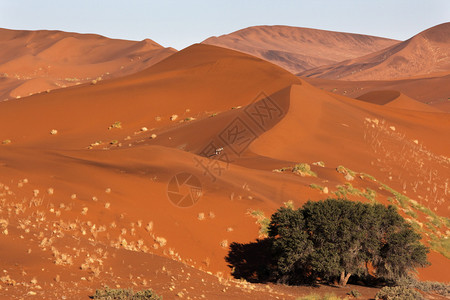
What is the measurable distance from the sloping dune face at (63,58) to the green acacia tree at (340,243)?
76110mm

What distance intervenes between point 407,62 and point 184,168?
13247cm

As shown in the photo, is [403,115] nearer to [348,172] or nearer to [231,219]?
[348,172]

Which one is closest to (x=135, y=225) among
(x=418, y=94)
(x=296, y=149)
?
(x=296, y=149)

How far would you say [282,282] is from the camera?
14383mm

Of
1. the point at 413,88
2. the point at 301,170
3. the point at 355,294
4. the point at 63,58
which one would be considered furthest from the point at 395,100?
the point at 63,58

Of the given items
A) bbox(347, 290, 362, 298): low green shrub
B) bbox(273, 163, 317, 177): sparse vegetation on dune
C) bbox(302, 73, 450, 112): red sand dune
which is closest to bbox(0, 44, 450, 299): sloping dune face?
bbox(273, 163, 317, 177): sparse vegetation on dune

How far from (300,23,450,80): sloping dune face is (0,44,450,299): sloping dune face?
88781 millimetres

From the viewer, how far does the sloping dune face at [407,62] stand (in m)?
136

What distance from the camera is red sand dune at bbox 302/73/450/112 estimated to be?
3339 inches

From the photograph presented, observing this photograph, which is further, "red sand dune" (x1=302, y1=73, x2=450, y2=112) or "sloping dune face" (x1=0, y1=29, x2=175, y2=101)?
"sloping dune face" (x1=0, y1=29, x2=175, y2=101)

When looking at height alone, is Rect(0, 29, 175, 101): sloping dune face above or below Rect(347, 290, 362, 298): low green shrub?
above

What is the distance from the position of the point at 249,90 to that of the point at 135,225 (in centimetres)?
3103

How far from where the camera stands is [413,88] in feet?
305

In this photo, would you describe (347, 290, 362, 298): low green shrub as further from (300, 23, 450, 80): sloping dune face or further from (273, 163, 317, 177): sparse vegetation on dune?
(300, 23, 450, 80): sloping dune face
